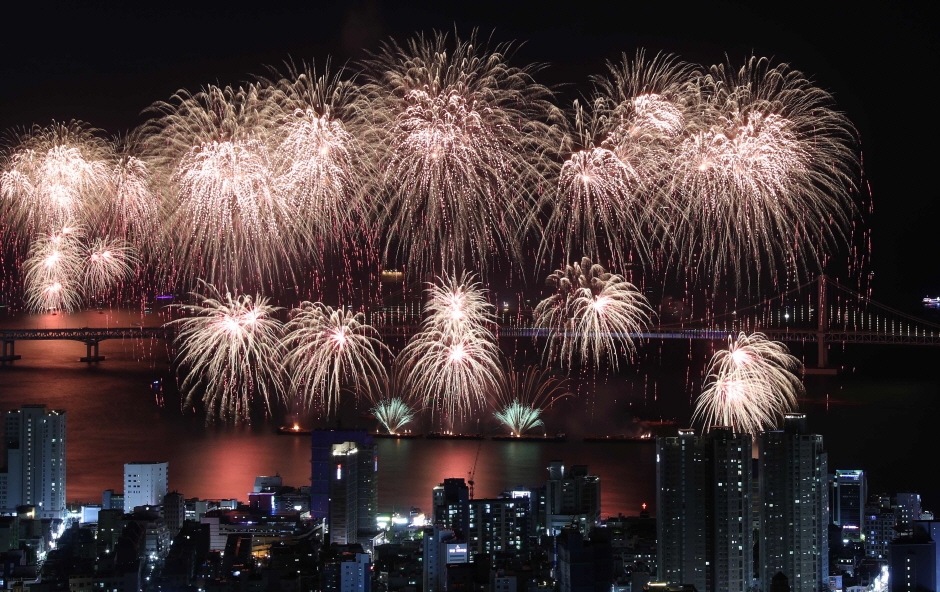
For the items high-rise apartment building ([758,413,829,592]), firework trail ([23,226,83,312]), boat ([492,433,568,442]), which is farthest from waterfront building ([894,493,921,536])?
firework trail ([23,226,83,312])

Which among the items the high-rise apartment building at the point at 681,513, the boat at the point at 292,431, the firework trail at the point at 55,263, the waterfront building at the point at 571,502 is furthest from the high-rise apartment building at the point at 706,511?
the firework trail at the point at 55,263

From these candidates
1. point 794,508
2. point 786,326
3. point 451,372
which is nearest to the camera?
point 794,508

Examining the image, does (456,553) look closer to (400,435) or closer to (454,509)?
(454,509)

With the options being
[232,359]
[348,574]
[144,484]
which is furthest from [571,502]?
[232,359]

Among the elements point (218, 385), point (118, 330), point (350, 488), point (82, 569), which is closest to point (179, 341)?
point (118, 330)

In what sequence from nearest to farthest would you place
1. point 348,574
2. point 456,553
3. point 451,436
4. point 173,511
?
point 348,574
point 456,553
point 173,511
point 451,436

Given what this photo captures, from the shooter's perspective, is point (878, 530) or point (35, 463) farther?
point (35, 463)

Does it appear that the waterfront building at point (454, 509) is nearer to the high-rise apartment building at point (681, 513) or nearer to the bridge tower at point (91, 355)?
the high-rise apartment building at point (681, 513)
